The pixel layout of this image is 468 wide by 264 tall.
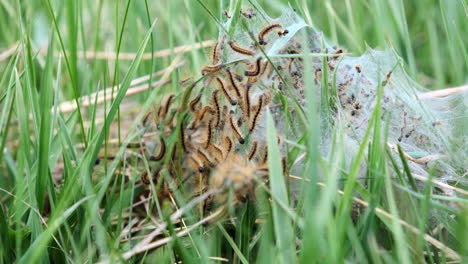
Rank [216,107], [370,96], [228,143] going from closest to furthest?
[228,143]
[216,107]
[370,96]

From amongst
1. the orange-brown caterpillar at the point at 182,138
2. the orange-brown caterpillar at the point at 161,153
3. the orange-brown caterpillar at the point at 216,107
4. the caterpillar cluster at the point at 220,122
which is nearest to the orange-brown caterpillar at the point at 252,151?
the caterpillar cluster at the point at 220,122

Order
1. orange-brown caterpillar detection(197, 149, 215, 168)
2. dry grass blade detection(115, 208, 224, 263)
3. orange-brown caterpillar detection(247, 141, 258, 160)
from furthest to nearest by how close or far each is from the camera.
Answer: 1. orange-brown caterpillar detection(197, 149, 215, 168)
2. orange-brown caterpillar detection(247, 141, 258, 160)
3. dry grass blade detection(115, 208, 224, 263)

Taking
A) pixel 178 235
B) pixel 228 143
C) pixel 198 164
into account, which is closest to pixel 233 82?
pixel 228 143

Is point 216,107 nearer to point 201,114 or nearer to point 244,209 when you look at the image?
point 201,114

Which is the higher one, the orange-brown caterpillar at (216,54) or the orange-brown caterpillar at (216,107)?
the orange-brown caterpillar at (216,54)

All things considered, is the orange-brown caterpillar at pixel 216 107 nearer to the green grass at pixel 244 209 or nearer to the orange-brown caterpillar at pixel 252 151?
the orange-brown caterpillar at pixel 252 151

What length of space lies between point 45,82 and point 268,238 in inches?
46.3

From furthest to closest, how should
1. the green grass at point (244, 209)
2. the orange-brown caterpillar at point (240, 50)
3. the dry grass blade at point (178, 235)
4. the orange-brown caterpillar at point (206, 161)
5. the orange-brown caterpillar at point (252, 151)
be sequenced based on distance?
the orange-brown caterpillar at point (240, 50)
the orange-brown caterpillar at point (206, 161)
the orange-brown caterpillar at point (252, 151)
the dry grass blade at point (178, 235)
the green grass at point (244, 209)

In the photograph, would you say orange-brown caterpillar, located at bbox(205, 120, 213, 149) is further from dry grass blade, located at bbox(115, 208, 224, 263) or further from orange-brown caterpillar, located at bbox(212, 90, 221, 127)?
dry grass blade, located at bbox(115, 208, 224, 263)

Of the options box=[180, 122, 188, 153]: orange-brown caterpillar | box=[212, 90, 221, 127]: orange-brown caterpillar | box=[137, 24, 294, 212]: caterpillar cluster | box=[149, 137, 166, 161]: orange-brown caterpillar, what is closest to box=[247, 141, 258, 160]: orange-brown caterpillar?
box=[137, 24, 294, 212]: caterpillar cluster

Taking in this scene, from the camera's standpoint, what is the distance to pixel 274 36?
8.75 ft

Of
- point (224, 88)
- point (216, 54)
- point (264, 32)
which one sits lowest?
point (224, 88)

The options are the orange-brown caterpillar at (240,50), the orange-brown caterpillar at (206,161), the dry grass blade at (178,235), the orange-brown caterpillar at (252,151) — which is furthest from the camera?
the orange-brown caterpillar at (240,50)

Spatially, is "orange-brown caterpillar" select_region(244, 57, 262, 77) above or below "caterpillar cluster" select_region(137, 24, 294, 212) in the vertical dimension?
above
